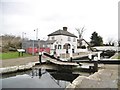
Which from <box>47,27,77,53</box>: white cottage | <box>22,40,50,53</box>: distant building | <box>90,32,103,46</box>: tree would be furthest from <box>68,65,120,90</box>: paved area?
<box>90,32,103,46</box>: tree

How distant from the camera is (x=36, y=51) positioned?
28.1 metres

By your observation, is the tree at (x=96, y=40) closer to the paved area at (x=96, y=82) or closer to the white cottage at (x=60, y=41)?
the white cottage at (x=60, y=41)

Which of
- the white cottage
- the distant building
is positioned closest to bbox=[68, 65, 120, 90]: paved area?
the distant building

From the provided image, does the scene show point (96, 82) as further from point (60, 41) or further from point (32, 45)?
point (60, 41)

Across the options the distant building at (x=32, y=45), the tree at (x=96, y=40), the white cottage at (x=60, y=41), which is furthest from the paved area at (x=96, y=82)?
the tree at (x=96, y=40)

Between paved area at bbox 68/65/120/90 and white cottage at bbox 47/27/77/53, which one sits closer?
paved area at bbox 68/65/120/90

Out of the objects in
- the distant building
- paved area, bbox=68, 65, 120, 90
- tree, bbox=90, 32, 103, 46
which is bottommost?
paved area, bbox=68, 65, 120, 90

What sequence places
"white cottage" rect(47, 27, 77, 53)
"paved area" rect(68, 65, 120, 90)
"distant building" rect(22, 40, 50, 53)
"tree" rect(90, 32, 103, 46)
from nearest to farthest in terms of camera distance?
"paved area" rect(68, 65, 120, 90) → "distant building" rect(22, 40, 50, 53) → "white cottage" rect(47, 27, 77, 53) → "tree" rect(90, 32, 103, 46)

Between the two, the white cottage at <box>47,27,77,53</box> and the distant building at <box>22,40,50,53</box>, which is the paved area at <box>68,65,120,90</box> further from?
the white cottage at <box>47,27,77,53</box>

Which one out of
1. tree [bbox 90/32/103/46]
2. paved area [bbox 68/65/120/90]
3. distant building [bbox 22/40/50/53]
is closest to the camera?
paved area [bbox 68/65/120/90]

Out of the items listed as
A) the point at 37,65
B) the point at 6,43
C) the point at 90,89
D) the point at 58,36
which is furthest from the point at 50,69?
the point at 58,36

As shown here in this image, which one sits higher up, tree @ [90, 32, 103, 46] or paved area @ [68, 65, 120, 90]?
tree @ [90, 32, 103, 46]

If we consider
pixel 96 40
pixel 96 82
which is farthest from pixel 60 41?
pixel 96 82

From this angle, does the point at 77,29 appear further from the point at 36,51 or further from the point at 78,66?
the point at 78,66
